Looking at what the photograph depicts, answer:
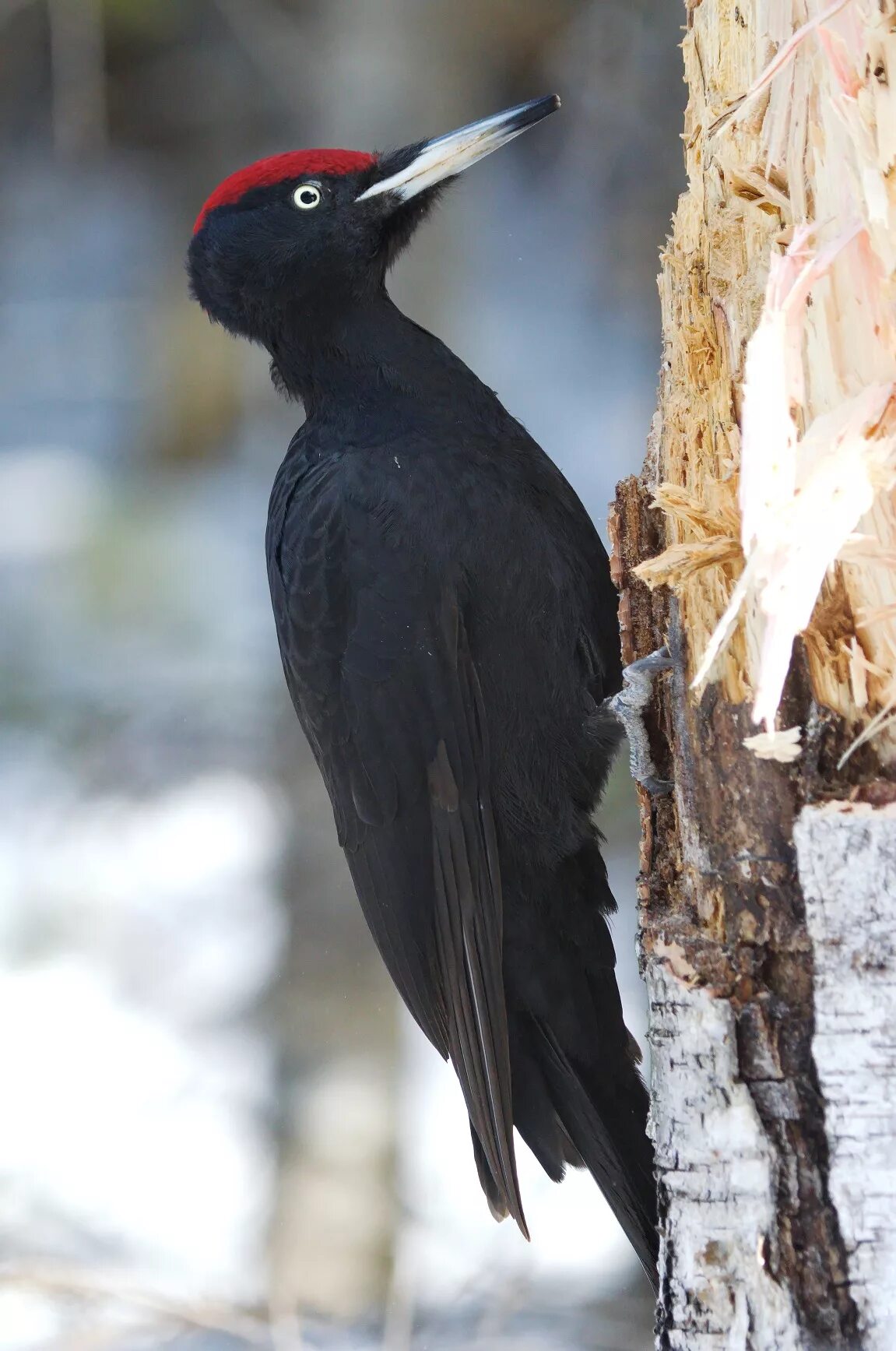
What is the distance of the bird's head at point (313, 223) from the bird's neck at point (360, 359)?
0.02 metres

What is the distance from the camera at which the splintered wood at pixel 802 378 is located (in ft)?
3.29

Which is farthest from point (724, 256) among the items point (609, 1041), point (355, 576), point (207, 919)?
point (207, 919)

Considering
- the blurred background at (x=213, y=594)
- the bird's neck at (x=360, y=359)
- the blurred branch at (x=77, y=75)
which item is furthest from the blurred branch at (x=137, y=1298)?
the blurred branch at (x=77, y=75)

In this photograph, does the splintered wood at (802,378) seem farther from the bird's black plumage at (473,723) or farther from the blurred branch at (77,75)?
the blurred branch at (77,75)

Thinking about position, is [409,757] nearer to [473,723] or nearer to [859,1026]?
[473,723]

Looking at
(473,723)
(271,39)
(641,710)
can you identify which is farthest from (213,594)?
(641,710)

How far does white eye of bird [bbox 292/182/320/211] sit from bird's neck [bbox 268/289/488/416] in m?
0.18

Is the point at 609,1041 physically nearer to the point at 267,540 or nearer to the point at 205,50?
the point at 267,540

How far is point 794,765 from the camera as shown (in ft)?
3.70

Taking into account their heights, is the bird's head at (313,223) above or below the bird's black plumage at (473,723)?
above

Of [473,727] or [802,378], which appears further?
[473,727]

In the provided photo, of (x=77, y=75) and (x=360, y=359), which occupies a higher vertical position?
(x=77, y=75)

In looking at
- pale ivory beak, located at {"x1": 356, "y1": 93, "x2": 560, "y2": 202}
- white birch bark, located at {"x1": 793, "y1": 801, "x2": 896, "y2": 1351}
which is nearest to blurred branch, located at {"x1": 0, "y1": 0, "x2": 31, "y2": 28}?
pale ivory beak, located at {"x1": 356, "y1": 93, "x2": 560, "y2": 202}

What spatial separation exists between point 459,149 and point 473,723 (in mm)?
972
